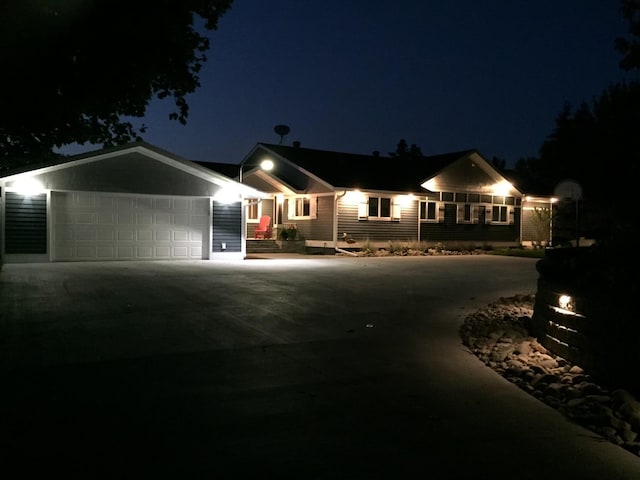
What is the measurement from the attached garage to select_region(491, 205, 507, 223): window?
15767mm

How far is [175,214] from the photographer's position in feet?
71.3

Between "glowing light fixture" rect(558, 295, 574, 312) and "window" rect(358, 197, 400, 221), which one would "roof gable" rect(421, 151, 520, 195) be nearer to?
"window" rect(358, 197, 400, 221)

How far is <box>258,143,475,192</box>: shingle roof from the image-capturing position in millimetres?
27766

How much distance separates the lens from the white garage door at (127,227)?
782 inches

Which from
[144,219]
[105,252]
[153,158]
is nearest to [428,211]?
[153,158]

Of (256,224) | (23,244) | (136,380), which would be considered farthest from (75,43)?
(256,224)

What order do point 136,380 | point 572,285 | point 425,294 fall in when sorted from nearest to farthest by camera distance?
point 136,380 → point 572,285 → point 425,294

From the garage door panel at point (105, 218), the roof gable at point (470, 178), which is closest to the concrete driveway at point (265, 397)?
the garage door panel at point (105, 218)

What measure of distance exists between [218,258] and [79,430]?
17.7m

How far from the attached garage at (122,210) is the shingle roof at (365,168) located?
6.19 metres

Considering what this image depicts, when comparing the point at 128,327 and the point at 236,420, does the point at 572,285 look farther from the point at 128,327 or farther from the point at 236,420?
the point at 128,327

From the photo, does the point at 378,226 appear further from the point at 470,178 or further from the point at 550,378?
the point at 550,378

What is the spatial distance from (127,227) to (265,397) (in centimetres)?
1647

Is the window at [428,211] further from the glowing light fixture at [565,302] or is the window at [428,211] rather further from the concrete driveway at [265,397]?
the glowing light fixture at [565,302]
